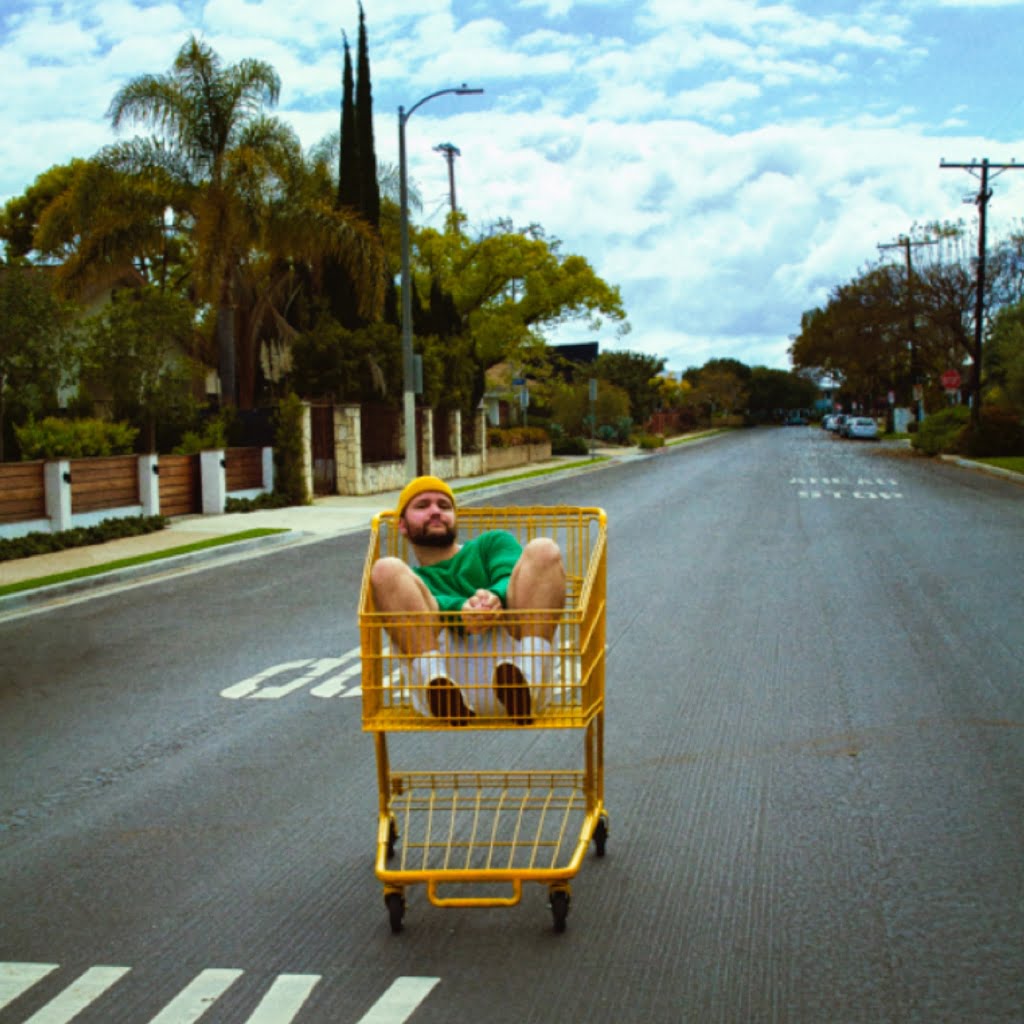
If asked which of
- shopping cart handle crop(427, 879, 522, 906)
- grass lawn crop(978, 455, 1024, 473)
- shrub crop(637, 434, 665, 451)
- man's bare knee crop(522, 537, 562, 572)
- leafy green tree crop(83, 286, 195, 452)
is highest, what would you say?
leafy green tree crop(83, 286, 195, 452)

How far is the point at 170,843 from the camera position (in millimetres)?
5379

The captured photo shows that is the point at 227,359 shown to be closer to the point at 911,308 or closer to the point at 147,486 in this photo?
the point at 147,486

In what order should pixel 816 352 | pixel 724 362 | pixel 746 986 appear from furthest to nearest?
pixel 724 362 → pixel 816 352 → pixel 746 986

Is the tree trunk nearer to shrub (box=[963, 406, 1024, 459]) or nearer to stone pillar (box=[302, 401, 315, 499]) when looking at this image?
stone pillar (box=[302, 401, 315, 499])

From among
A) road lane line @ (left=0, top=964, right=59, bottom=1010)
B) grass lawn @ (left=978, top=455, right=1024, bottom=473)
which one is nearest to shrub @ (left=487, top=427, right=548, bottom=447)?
grass lawn @ (left=978, top=455, right=1024, bottom=473)

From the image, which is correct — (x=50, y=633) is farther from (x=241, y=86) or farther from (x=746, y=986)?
(x=241, y=86)

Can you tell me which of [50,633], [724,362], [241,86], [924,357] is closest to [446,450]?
[241,86]

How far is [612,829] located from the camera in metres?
5.44

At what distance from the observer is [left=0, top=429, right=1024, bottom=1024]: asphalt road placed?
3.91 metres

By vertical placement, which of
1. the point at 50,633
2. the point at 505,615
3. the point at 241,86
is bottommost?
the point at 50,633

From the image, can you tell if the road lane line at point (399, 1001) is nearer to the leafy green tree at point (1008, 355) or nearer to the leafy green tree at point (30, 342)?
the leafy green tree at point (30, 342)

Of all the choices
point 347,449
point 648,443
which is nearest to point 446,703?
point 347,449

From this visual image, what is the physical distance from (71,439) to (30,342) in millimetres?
1685

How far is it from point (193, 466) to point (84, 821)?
18.5m
